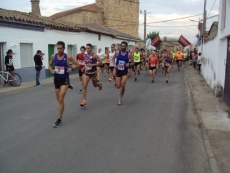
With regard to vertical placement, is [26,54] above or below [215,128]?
above

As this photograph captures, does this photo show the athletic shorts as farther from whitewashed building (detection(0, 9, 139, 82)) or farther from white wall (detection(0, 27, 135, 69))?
white wall (detection(0, 27, 135, 69))

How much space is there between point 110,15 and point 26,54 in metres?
30.8

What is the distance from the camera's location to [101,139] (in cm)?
570

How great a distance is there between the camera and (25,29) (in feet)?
53.6

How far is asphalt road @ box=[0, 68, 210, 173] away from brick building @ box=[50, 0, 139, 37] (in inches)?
1415

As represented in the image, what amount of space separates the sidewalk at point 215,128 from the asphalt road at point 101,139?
0.59 feet

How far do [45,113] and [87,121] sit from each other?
1483 millimetres

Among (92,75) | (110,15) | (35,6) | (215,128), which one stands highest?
(110,15)

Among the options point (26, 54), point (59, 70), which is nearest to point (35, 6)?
point (26, 54)

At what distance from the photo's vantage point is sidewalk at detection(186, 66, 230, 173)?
15.6 feet

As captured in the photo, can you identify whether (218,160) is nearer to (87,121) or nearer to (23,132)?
(87,121)

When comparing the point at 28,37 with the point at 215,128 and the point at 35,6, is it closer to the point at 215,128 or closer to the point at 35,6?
the point at 215,128

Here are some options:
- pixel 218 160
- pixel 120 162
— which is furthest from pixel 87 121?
pixel 218 160

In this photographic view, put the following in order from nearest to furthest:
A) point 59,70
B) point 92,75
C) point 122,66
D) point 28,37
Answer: point 59,70 → point 92,75 → point 122,66 → point 28,37
